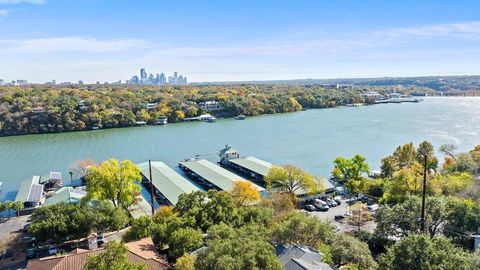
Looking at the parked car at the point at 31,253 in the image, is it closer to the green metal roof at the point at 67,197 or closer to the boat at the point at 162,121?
the green metal roof at the point at 67,197

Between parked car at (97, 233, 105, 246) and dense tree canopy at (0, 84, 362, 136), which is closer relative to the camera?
parked car at (97, 233, 105, 246)

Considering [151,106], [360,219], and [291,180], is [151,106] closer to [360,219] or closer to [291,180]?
[291,180]

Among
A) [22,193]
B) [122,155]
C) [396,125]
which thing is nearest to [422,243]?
[22,193]

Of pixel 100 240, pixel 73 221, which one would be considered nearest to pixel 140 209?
pixel 100 240

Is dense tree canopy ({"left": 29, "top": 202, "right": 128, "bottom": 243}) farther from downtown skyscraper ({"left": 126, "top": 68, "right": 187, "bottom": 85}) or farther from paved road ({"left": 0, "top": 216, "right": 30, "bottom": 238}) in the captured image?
downtown skyscraper ({"left": 126, "top": 68, "right": 187, "bottom": 85})

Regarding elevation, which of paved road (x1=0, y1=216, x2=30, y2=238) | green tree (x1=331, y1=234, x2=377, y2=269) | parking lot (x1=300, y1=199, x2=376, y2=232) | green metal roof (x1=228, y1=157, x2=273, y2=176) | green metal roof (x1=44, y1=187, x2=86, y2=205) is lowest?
paved road (x1=0, y1=216, x2=30, y2=238)

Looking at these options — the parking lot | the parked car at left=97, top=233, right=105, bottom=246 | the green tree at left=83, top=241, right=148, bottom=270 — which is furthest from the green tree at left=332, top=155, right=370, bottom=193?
the green tree at left=83, top=241, right=148, bottom=270

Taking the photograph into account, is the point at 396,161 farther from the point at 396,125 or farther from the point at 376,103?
the point at 376,103
